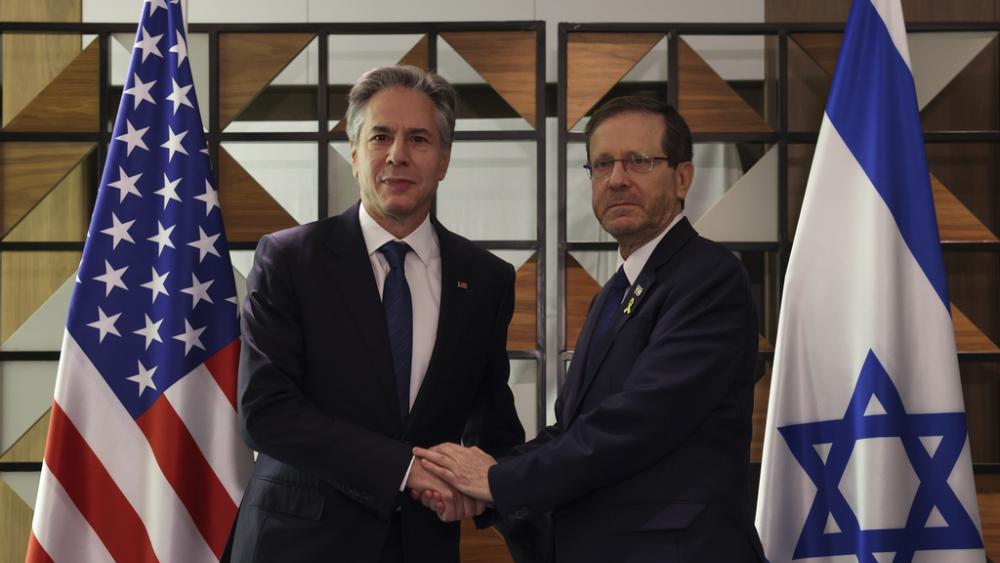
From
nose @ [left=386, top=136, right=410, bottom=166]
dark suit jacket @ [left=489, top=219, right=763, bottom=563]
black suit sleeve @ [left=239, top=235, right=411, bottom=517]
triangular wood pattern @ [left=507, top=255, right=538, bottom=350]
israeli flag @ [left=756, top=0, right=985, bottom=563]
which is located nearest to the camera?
dark suit jacket @ [left=489, top=219, right=763, bottom=563]

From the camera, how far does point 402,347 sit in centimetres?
219

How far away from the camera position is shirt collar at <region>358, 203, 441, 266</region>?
2.28m

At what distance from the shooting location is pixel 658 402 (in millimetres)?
1932

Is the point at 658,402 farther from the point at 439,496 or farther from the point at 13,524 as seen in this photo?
the point at 13,524

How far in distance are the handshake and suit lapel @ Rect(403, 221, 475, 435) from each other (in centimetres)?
10

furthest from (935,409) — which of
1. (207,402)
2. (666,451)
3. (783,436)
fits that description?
(207,402)

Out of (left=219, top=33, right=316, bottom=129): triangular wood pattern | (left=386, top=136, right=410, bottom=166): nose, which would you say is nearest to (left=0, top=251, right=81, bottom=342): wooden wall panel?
(left=219, top=33, right=316, bottom=129): triangular wood pattern

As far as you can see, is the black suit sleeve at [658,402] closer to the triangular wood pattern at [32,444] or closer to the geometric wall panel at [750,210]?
the geometric wall panel at [750,210]

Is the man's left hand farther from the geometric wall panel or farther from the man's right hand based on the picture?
the geometric wall panel

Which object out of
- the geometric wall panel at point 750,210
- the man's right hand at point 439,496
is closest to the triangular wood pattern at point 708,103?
the geometric wall panel at point 750,210

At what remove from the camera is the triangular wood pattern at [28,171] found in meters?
3.43

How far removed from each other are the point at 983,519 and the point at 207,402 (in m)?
2.74

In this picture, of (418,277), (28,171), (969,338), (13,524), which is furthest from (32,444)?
(969,338)

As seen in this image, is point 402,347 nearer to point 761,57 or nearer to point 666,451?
point 666,451
